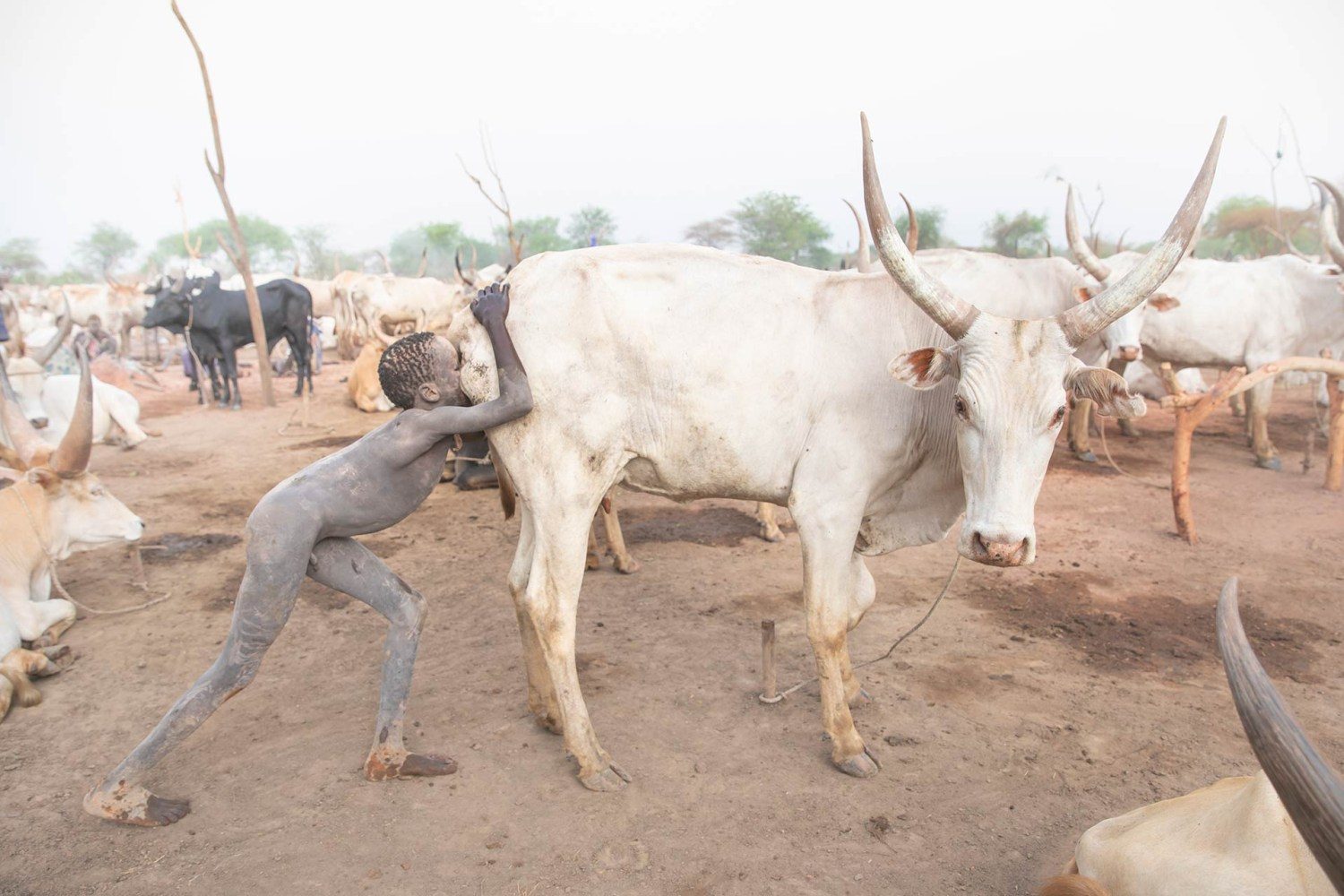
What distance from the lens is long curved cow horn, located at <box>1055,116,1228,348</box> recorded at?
9.27 ft

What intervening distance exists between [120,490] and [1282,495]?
32.0 feet

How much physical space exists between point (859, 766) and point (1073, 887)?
132 cm

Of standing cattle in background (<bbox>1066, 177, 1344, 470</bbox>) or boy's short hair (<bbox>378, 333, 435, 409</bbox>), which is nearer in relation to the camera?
boy's short hair (<bbox>378, 333, 435, 409</bbox>)

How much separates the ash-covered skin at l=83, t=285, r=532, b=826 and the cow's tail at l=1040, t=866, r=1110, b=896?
2177 millimetres

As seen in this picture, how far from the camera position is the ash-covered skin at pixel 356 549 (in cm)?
307

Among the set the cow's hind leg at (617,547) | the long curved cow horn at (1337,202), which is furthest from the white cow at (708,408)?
the long curved cow horn at (1337,202)

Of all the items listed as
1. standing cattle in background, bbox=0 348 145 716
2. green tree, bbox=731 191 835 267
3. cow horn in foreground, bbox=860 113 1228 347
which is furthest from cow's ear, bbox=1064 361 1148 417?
green tree, bbox=731 191 835 267

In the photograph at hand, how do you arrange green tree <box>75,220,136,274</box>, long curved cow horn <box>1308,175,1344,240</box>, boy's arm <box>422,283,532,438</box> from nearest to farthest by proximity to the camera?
boy's arm <box>422,283,532,438</box> < long curved cow horn <box>1308,175,1344,240</box> < green tree <box>75,220,136,274</box>

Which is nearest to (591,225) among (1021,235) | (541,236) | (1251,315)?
(541,236)

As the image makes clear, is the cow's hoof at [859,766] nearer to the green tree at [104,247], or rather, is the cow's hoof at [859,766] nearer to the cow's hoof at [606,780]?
the cow's hoof at [606,780]

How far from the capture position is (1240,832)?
1.84 m

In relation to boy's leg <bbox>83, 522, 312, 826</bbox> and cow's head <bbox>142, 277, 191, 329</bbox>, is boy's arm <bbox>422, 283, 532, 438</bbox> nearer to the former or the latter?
boy's leg <bbox>83, 522, 312, 826</bbox>

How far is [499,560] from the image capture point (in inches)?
232

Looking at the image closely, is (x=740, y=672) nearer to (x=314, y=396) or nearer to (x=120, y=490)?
(x=120, y=490)
